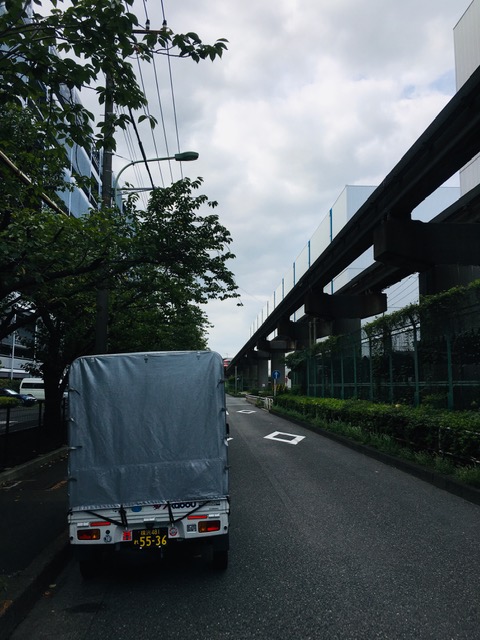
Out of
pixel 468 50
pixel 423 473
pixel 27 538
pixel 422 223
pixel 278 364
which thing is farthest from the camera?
pixel 278 364

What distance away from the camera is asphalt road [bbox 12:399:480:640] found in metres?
3.75

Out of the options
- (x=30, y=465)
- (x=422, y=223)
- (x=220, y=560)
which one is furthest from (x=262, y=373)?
(x=220, y=560)

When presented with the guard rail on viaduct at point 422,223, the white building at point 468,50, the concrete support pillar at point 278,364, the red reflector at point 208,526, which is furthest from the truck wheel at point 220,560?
the concrete support pillar at point 278,364

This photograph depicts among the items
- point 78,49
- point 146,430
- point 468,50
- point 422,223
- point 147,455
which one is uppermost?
point 468,50

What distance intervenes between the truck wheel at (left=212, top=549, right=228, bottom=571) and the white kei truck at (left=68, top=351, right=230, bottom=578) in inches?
0.4

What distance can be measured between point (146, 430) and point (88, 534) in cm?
107

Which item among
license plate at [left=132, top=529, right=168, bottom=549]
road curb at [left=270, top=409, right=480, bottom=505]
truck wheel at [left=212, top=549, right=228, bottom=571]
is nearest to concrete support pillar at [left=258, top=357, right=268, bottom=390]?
road curb at [left=270, top=409, right=480, bottom=505]

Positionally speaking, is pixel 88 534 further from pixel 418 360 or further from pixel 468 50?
pixel 468 50

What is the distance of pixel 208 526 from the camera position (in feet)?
15.5

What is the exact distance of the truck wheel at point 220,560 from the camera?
193 inches

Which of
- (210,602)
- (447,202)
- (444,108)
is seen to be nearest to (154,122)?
(210,602)

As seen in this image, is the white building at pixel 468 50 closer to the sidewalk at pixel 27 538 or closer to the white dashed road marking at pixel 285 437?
the white dashed road marking at pixel 285 437

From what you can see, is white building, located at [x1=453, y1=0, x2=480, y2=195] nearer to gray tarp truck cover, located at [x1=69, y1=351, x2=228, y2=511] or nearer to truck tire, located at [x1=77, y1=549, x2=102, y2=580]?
gray tarp truck cover, located at [x1=69, y1=351, x2=228, y2=511]

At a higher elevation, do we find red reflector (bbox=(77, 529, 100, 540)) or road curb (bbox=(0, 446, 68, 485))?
red reflector (bbox=(77, 529, 100, 540))
